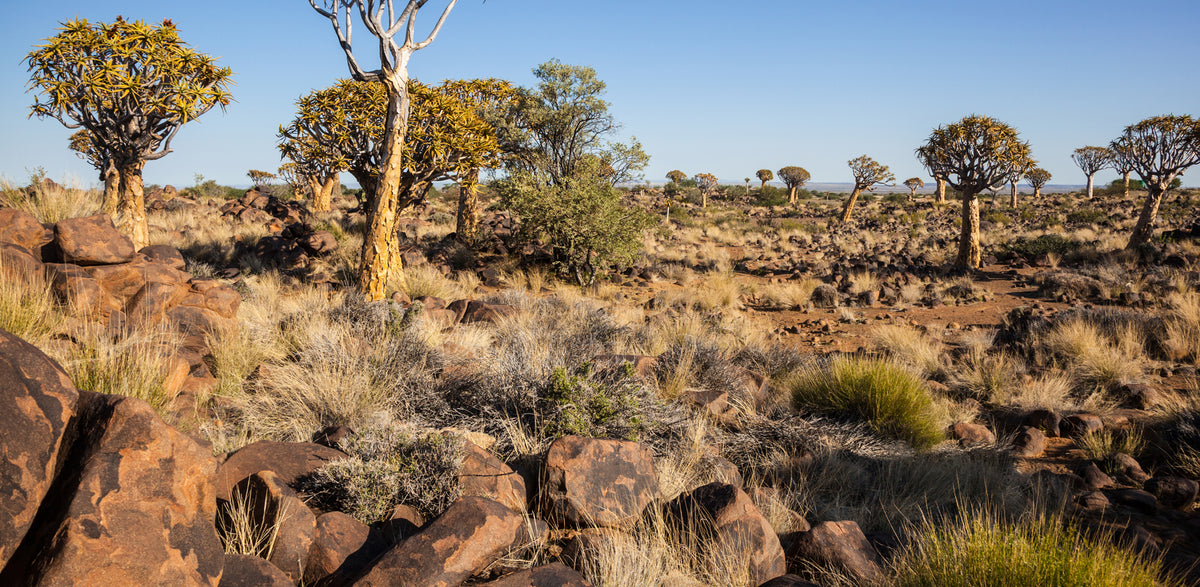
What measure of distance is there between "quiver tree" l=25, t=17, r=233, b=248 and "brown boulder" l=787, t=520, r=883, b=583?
10.5 metres

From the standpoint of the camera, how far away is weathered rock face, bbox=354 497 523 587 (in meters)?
2.43

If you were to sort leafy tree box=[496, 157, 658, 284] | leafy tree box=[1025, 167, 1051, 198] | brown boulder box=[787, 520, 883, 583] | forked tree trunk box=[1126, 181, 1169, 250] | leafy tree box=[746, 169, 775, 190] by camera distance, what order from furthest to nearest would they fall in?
leafy tree box=[746, 169, 775, 190]
leafy tree box=[1025, 167, 1051, 198]
forked tree trunk box=[1126, 181, 1169, 250]
leafy tree box=[496, 157, 658, 284]
brown boulder box=[787, 520, 883, 583]

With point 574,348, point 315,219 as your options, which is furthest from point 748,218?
point 574,348

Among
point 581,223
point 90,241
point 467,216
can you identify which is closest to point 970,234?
point 581,223

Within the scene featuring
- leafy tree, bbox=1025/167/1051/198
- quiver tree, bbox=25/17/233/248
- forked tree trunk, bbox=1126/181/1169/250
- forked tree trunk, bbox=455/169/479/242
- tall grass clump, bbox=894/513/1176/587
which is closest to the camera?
tall grass clump, bbox=894/513/1176/587

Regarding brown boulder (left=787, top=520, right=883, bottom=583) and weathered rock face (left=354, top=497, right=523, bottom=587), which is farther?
brown boulder (left=787, top=520, right=883, bottom=583)

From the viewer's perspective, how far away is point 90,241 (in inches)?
228

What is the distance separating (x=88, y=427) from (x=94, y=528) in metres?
0.52

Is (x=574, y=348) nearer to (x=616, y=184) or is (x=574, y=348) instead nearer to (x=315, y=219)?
(x=616, y=184)

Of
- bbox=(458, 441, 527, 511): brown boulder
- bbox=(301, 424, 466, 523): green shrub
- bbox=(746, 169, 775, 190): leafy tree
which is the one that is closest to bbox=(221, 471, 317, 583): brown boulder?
bbox=(301, 424, 466, 523): green shrub

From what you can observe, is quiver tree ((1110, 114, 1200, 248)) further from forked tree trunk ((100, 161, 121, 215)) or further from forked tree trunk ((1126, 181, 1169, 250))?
forked tree trunk ((100, 161, 121, 215))

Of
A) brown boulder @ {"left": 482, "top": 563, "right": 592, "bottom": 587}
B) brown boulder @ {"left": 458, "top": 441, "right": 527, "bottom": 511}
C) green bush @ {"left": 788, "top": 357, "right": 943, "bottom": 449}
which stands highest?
brown boulder @ {"left": 458, "top": 441, "right": 527, "bottom": 511}

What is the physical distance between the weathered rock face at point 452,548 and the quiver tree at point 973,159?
16717 millimetres

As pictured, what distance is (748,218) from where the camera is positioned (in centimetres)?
3466
